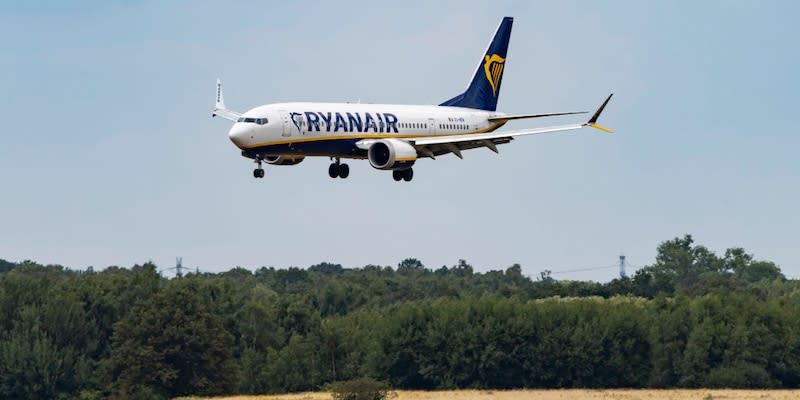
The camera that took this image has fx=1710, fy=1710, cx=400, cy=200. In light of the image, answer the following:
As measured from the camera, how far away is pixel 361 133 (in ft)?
310

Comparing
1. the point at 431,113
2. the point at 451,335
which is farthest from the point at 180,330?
the point at 431,113

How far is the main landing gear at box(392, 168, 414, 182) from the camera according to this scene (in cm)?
9825

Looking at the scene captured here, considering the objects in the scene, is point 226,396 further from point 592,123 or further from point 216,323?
point 592,123

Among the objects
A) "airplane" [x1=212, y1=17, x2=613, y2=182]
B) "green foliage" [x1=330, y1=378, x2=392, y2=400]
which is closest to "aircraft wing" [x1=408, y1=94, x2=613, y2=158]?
"airplane" [x1=212, y1=17, x2=613, y2=182]

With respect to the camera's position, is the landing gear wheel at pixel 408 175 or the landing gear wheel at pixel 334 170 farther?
the landing gear wheel at pixel 408 175

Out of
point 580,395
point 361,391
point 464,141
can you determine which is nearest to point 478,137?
point 464,141

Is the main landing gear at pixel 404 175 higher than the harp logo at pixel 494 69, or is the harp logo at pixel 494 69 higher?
the harp logo at pixel 494 69

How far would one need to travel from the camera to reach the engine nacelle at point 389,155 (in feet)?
307

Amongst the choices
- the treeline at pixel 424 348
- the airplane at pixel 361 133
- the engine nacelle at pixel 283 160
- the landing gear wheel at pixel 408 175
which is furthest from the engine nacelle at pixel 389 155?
the treeline at pixel 424 348

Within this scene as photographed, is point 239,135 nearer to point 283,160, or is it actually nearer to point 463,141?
point 283,160

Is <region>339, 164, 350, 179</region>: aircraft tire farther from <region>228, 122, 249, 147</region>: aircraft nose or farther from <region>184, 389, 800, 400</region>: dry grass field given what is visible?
<region>184, 389, 800, 400</region>: dry grass field

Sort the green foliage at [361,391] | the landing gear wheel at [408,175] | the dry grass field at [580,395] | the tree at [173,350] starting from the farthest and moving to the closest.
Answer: the tree at [173,350] → the dry grass field at [580,395] → the green foliage at [361,391] → the landing gear wheel at [408,175]

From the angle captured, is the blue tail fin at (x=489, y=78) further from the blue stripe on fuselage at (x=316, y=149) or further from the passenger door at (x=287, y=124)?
the passenger door at (x=287, y=124)

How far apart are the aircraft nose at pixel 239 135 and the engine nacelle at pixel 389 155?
26.6 feet
